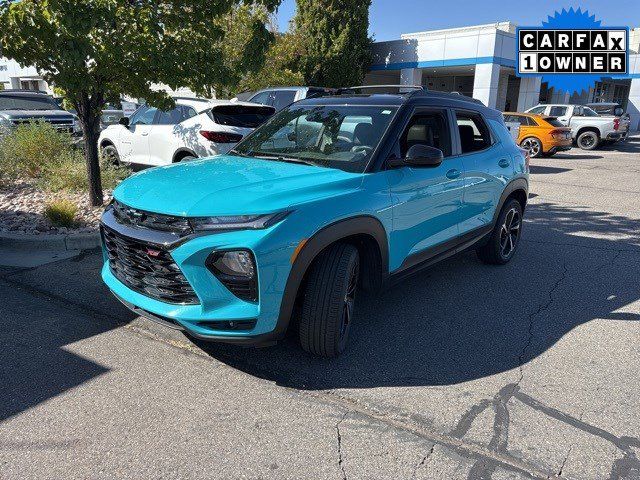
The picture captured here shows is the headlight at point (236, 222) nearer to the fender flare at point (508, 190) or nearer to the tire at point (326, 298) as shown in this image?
the tire at point (326, 298)

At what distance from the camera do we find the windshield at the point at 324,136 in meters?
3.72

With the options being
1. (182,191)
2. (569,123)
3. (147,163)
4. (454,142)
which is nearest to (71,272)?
(182,191)

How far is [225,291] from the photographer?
2.85m

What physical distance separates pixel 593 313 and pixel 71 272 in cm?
494

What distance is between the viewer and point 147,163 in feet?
30.1

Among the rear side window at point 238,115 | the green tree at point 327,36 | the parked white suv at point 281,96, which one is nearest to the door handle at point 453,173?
the rear side window at point 238,115

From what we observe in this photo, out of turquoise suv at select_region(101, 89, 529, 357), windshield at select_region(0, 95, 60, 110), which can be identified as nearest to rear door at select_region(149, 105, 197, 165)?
turquoise suv at select_region(101, 89, 529, 357)

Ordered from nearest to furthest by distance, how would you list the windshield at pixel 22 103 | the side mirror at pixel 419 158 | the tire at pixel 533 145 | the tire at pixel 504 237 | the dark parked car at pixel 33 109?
the side mirror at pixel 419 158 < the tire at pixel 504 237 < the dark parked car at pixel 33 109 < the windshield at pixel 22 103 < the tire at pixel 533 145

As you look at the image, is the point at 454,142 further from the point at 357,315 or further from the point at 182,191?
the point at 182,191

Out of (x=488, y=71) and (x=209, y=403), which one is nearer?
(x=209, y=403)

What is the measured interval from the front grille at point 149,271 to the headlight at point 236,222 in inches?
10.8

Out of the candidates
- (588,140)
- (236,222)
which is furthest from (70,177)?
(588,140)

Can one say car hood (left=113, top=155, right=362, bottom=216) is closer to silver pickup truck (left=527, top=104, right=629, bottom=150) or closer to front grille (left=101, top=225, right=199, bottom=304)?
front grille (left=101, top=225, right=199, bottom=304)

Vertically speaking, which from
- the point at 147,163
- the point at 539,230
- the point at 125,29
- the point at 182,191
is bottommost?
the point at 539,230
